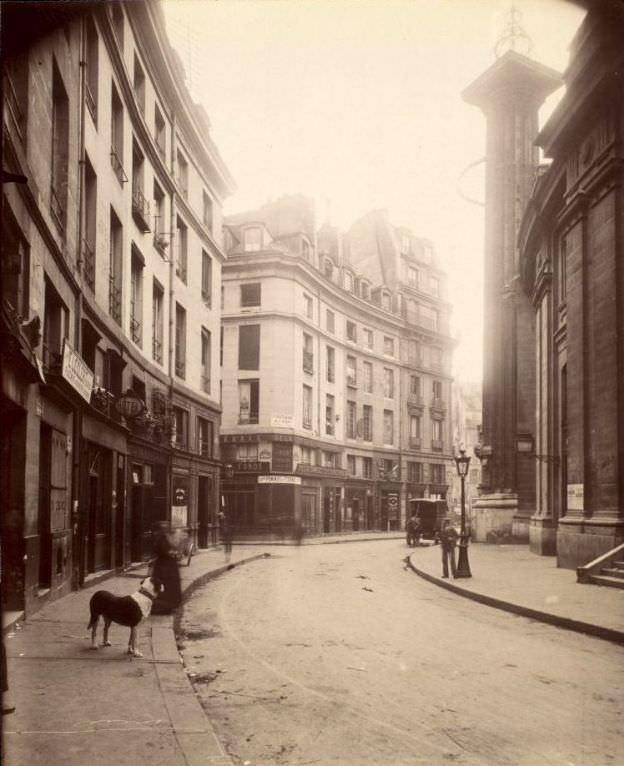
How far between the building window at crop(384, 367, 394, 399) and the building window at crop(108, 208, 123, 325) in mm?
39896

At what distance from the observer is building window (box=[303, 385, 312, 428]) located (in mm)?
46250

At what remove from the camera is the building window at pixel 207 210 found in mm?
29047

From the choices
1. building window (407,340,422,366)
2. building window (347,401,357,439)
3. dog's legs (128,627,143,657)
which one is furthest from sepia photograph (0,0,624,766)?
building window (407,340,422,366)

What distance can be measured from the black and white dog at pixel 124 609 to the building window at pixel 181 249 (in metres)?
17.4

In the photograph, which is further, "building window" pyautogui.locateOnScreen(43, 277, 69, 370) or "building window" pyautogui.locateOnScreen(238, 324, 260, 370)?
"building window" pyautogui.locateOnScreen(238, 324, 260, 370)

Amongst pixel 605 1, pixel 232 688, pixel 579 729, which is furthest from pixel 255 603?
pixel 605 1

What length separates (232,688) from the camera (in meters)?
7.38

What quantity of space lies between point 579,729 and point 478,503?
100 ft

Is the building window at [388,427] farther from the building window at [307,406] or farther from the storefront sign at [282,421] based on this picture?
the storefront sign at [282,421]

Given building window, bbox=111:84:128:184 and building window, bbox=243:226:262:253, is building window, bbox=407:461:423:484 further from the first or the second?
building window, bbox=111:84:128:184

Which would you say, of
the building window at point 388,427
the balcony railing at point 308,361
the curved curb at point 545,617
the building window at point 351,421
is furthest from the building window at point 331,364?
the curved curb at point 545,617

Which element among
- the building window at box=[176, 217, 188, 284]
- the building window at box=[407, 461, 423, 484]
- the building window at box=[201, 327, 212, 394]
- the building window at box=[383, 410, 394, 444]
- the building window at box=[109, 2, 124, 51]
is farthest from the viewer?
the building window at box=[407, 461, 423, 484]

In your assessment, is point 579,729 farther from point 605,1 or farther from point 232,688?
point 605,1

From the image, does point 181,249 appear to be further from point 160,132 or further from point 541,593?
point 541,593
